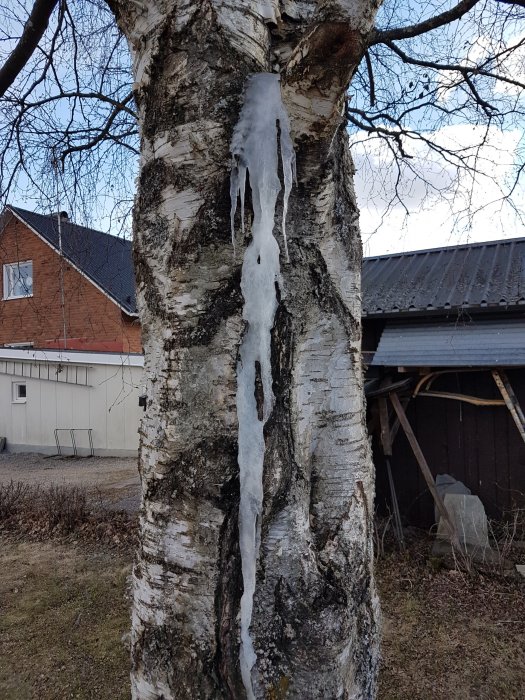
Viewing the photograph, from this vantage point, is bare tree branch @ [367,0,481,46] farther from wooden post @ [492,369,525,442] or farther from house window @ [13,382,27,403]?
house window @ [13,382,27,403]

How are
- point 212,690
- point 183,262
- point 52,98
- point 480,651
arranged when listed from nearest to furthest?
point 212,690 < point 183,262 < point 480,651 < point 52,98

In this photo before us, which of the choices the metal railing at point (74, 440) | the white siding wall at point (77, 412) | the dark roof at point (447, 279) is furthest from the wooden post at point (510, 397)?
the metal railing at point (74, 440)

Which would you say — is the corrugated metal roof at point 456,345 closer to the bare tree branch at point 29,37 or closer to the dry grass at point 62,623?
the dry grass at point 62,623

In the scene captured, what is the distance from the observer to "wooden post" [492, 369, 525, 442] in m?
4.77

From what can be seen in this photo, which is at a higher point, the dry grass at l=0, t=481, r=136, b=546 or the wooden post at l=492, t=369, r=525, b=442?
the wooden post at l=492, t=369, r=525, b=442

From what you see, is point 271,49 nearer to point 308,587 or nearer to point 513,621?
point 308,587

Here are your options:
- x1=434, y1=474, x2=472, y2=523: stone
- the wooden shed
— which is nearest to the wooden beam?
the wooden shed

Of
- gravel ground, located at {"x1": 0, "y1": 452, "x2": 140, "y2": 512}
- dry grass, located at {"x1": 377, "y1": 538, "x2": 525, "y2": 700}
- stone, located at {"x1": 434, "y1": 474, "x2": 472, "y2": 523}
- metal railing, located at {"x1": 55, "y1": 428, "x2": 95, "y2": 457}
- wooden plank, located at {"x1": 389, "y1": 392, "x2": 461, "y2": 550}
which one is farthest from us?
metal railing, located at {"x1": 55, "y1": 428, "x2": 95, "y2": 457}

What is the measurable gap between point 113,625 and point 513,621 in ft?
9.42

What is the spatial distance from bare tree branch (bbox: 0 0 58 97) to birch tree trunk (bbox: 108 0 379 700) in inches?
77.3

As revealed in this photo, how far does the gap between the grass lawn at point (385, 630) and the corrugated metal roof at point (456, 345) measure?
6.00 feet

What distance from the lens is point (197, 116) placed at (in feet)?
4.75

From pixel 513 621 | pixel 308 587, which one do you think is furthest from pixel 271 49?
pixel 513 621

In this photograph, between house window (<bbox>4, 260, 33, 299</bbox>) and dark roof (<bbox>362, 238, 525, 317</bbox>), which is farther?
dark roof (<bbox>362, 238, 525, 317</bbox>)
